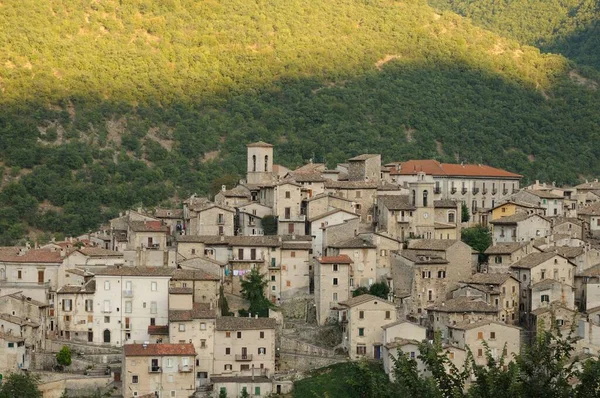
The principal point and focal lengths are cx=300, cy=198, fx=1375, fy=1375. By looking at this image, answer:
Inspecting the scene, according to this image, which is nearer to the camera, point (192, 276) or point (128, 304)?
point (128, 304)

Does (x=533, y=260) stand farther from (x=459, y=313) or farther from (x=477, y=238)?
(x=477, y=238)

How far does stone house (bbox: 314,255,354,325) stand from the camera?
6247 centimetres

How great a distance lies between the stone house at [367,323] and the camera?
59.8 meters

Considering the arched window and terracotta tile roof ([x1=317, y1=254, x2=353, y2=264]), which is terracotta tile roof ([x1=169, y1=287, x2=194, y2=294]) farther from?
the arched window

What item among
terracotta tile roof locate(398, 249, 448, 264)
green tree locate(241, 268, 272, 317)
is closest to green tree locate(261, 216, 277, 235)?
green tree locate(241, 268, 272, 317)

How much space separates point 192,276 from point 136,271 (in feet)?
8.61

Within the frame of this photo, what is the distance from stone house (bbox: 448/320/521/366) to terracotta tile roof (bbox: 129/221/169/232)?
1702cm

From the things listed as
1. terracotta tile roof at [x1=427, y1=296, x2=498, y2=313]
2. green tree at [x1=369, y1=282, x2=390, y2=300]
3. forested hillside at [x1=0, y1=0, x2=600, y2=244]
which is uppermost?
forested hillside at [x1=0, y1=0, x2=600, y2=244]

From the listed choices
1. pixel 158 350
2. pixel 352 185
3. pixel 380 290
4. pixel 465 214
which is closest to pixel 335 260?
pixel 380 290

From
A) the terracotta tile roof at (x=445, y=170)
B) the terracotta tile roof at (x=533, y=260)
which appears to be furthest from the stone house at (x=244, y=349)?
the terracotta tile roof at (x=445, y=170)

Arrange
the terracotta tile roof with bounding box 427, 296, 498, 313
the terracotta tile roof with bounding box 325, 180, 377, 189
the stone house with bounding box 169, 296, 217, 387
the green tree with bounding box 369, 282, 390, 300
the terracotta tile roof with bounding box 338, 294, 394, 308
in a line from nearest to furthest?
the stone house with bounding box 169, 296, 217, 387 < the terracotta tile roof with bounding box 338, 294, 394, 308 < the terracotta tile roof with bounding box 427, 296, 498, 313 < the green tree with bounding box 369, 282, 390, 300 < the terracotta tile roof with bounding box 325, 180, 377, 189

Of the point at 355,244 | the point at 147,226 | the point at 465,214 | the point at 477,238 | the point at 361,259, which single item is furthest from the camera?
the point at 465,214

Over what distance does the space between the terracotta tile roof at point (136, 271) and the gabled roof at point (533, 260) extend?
16.2 meters

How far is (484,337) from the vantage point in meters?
58.2
